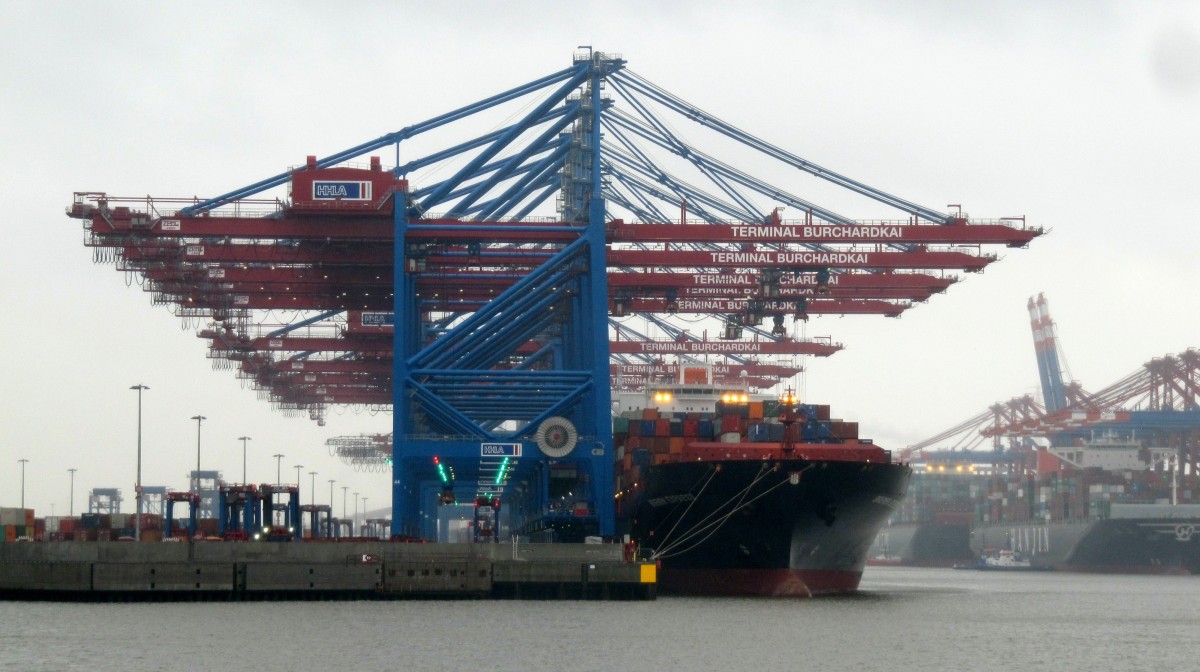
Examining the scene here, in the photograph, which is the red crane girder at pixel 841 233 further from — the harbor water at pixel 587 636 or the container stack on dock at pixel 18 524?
the container stack on dock at pixel 18 524

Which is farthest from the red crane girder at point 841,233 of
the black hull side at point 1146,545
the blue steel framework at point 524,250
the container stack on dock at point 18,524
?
the black hull side at point 1146,545

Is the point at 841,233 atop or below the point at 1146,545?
atop

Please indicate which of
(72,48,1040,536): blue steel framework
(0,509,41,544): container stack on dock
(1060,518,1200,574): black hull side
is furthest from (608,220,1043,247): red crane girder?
(1060,518,1200,574): black hull side

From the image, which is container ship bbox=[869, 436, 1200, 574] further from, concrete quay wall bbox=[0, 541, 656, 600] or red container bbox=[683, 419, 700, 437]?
concrete quay wall bbox=[0, 541, 656, 600]

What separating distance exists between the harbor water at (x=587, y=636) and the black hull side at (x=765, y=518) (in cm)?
204

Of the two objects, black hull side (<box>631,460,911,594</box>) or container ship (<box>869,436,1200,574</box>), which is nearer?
black hull side (<box>631,460,911,594</box>)

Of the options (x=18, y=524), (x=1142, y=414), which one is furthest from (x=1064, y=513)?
(x=18, y=524)

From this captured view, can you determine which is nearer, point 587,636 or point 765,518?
point 587,636

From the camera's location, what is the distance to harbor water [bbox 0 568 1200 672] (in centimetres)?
3316

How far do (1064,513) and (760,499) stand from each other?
71.2m

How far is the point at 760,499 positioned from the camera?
52.8 metres

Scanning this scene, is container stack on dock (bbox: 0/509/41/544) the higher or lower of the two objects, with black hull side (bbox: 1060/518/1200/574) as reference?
higher

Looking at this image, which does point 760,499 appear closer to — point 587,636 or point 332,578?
point 332,578

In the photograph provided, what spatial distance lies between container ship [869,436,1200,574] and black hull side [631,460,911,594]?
5532cm
